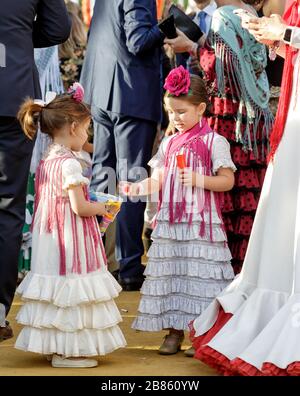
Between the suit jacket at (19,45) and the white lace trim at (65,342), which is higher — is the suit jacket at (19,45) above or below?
above

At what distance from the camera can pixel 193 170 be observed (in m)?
5.27

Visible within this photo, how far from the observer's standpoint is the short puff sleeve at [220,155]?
17.2 feet

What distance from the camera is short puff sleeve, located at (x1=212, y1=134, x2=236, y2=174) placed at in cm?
524

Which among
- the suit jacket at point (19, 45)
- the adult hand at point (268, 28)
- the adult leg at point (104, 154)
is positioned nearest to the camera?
the adult hand at point (268, 28)

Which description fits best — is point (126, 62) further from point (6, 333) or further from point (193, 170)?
point (6, 333)

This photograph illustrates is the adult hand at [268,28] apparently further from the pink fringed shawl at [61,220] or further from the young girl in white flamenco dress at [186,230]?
the pink fringed shawl at [61,220]

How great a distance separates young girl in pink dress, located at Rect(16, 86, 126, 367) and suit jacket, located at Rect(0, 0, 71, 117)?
419 mm

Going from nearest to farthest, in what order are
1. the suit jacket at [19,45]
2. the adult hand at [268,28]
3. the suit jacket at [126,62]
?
the adult hand at [268,28]
the suit jacket at [19,45]
the suit jacket at [126,62]

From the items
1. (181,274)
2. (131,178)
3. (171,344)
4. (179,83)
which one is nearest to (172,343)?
(171,344)

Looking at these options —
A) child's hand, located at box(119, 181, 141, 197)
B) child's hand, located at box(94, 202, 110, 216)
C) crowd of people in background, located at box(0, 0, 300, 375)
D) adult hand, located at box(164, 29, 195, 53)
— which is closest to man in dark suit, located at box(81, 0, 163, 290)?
adult hand, located at box(164, 29, 195, 53)

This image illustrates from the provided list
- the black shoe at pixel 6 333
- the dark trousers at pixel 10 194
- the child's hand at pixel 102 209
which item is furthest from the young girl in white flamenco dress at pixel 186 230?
the black shoe at pixel 6 333

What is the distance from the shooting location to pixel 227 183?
17.2 ft

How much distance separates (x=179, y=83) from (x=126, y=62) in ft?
5.93

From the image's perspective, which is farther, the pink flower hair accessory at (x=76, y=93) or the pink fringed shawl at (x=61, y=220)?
the pink flower hair accessory at (x=76, y=93)
